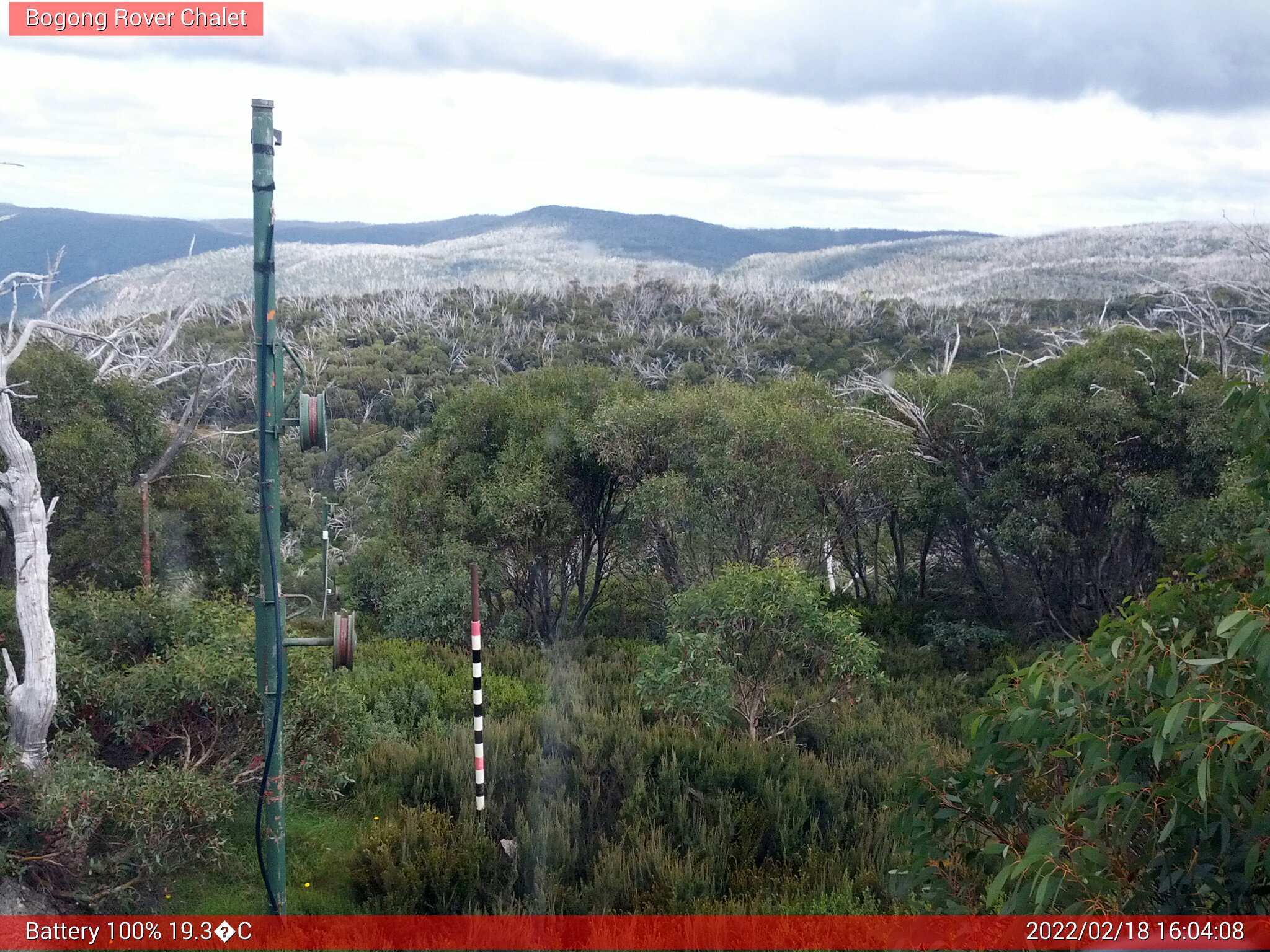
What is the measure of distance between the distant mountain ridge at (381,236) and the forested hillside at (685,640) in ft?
4.64

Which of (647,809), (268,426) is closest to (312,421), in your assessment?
(268,426)

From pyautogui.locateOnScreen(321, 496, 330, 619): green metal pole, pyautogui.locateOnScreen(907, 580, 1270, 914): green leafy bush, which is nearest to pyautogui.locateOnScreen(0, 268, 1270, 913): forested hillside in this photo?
pyautogui.locateOnScreen(907, 580, 1270, 914): green leafy bush

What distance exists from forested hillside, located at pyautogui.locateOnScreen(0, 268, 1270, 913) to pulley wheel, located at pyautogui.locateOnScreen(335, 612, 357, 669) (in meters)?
0.31

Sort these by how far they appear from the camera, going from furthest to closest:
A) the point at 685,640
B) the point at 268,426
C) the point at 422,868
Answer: the point at 685,640 < the point at 422,868 < the point at 268,426

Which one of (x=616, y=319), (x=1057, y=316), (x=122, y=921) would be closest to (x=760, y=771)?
(x=122, y=921)

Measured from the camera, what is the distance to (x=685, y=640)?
9711 millimetres

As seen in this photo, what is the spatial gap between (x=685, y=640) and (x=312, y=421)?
17.2 ft

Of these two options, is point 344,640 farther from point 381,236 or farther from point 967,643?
point 381,236

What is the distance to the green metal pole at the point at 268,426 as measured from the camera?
5.23m

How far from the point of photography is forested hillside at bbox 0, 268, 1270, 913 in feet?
10.5

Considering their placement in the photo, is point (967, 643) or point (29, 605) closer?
point (29, 605)

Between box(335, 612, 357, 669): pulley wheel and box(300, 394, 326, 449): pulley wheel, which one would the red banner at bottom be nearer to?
box(335, 612, 357, 669): pulley wheel

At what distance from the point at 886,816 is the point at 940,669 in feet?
25.9

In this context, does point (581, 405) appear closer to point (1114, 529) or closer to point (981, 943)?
point (1114, 529)
